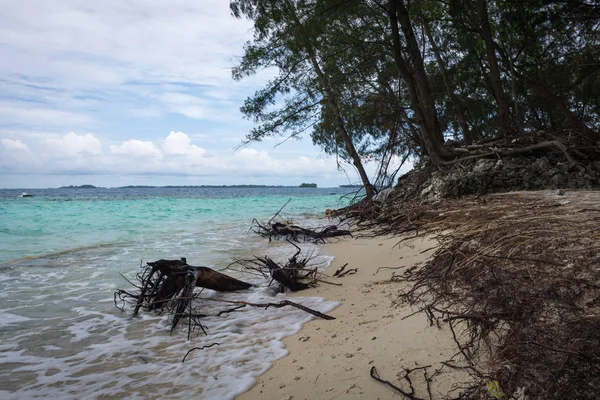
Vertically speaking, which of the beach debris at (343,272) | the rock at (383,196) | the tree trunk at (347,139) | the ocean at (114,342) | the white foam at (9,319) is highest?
the tree trunk at (347,139)

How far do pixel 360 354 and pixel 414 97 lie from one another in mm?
6211

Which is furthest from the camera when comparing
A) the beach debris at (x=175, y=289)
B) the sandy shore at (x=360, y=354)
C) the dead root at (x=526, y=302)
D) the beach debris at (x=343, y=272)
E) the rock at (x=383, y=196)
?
the rock at (x=383, y=196)

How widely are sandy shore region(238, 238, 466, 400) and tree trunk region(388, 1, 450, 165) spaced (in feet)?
16.1

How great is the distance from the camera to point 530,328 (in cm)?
158

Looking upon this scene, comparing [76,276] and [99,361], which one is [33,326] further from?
[76,276]

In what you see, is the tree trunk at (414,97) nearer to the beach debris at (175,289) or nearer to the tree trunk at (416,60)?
the tree trunk at (416,60)

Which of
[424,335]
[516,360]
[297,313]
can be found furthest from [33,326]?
[516,360]

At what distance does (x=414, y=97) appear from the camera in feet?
24.2

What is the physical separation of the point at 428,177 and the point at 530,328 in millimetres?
7454

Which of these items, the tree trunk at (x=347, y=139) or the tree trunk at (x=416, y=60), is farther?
the tree trunk at (x=347, y=139)

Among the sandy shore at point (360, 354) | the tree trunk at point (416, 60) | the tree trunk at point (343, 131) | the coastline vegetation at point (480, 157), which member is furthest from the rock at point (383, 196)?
the sandy shore at point (360, 354)

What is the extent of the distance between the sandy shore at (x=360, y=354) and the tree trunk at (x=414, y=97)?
16.1 feet

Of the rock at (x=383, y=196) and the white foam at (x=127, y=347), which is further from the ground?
the rock at (x=383, y=196)

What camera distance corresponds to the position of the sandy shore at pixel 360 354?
5.76 ft
